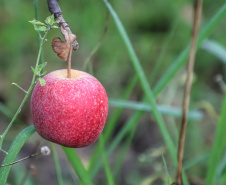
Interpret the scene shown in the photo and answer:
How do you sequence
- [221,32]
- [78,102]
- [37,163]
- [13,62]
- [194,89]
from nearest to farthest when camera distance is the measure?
[78,102] < [37,163] < [13,62] < [194,89] < [221,32]

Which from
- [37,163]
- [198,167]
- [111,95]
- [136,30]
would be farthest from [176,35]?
[37,163]

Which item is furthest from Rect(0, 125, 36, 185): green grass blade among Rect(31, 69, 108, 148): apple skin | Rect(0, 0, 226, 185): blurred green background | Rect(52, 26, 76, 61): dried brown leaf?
Rect(0, 0, 226, 185): blurred green background

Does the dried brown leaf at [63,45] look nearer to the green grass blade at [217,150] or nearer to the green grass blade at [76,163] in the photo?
the green grass blade at [76,163]

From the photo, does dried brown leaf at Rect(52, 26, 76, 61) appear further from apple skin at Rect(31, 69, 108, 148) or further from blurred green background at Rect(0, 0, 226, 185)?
blurred green background at Rect(0, 0, 226, 185)

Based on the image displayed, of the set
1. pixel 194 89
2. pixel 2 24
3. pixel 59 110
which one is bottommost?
pixel 194 89

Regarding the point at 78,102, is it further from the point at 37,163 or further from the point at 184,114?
the point at 37,163

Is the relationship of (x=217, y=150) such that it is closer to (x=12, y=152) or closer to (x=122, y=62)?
(x=12, y=152)

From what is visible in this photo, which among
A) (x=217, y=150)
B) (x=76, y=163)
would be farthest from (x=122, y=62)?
(x=76, y=163)
